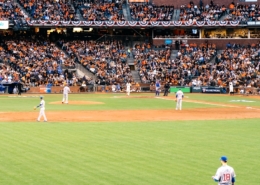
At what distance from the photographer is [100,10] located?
76938 mm

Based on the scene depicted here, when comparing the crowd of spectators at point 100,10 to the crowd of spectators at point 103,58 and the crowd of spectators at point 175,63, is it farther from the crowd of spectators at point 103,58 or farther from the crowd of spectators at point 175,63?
the crowd of spectators at point 175,63

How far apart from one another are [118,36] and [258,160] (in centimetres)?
5766

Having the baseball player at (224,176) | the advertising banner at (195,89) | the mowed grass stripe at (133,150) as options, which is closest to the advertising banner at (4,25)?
the advertising banner at (195,89)

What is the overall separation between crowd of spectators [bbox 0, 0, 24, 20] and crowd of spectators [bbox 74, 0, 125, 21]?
792cm

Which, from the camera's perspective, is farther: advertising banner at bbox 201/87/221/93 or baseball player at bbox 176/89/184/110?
advertising banner at bbox 201/87/221/93

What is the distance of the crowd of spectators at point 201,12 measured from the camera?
77250 millimetres

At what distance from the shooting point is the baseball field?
18.7 metres

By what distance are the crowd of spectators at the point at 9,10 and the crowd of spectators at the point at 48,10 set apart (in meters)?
1.27

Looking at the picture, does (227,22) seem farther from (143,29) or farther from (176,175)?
(176,175)

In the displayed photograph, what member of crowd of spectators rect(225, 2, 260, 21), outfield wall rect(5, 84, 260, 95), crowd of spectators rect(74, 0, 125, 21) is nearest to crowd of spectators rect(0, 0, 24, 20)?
crowd of spectators rect(74, 0, 125, 21)

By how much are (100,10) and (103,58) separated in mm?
7919

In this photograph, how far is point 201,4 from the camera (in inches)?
3125

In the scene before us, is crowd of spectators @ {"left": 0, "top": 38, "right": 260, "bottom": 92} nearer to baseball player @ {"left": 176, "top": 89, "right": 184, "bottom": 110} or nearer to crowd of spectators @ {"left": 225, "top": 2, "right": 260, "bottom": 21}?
crowd of spectators @ {"left": 225, "top": 2, "right": 260, "bottom": 21}

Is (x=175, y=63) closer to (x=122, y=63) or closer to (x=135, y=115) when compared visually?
(x=122, y=63)
